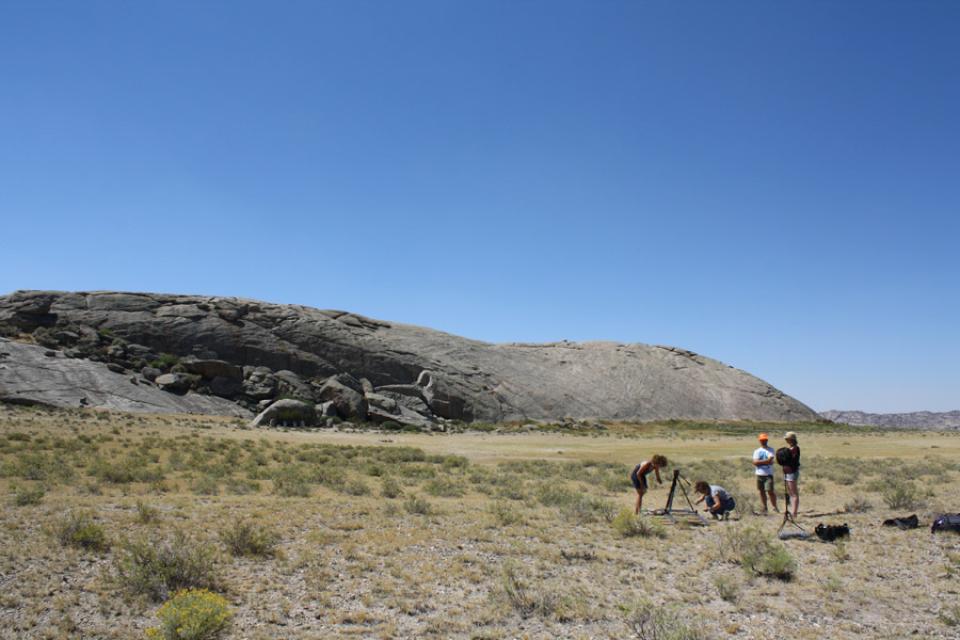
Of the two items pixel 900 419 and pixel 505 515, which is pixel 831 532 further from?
pixel 900 419

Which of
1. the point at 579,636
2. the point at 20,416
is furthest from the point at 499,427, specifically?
the point at 579,636

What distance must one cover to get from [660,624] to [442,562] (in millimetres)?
4192

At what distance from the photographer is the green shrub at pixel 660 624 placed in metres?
6.39

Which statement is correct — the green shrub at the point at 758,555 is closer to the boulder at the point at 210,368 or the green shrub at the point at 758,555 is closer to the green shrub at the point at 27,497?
the green shrub at the point at 27,497

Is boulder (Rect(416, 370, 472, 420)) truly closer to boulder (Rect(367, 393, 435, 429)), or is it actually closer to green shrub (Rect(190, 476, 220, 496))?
boulder (Rect(367, 393, 435, 429))

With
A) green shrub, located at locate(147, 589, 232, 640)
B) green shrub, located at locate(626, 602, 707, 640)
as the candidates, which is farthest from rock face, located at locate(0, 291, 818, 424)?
green shrub, located at locate(626, 602, 707, 640)

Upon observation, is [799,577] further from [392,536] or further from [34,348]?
[34,348]

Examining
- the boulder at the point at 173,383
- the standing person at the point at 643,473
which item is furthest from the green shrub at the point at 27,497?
the boulder at the point at 173,383

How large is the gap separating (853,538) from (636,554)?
178 inches

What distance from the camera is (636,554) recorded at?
10.5 m

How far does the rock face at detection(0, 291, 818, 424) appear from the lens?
54.8 meters

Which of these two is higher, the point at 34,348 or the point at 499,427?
the point at 34,348

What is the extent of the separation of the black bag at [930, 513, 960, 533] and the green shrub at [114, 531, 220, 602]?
1280cm

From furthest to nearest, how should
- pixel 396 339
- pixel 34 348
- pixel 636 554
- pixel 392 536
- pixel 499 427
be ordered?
pixel 396 339
pixel 499 427
pixel 34 348
pixel 392 536
pixel 636 554
